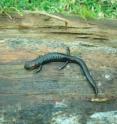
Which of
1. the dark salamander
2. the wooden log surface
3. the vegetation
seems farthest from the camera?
the vegetation

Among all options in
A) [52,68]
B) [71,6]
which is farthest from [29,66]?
[71,6]

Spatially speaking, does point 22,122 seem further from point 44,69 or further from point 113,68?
point 113,68

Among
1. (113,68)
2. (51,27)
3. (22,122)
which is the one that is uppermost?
(51,27)

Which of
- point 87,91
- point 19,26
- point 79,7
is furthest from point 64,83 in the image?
point 79,7

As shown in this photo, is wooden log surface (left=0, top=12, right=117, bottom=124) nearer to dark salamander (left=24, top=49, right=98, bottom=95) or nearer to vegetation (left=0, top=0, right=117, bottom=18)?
dark salamander (left=24, top=49, right=98, bottom=95)

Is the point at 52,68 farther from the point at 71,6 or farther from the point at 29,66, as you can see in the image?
the point at 71,6

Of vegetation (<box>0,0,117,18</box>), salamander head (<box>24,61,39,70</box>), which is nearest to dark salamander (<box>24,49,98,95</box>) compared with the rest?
salamander head (<box>24,61,39,70</box>)
